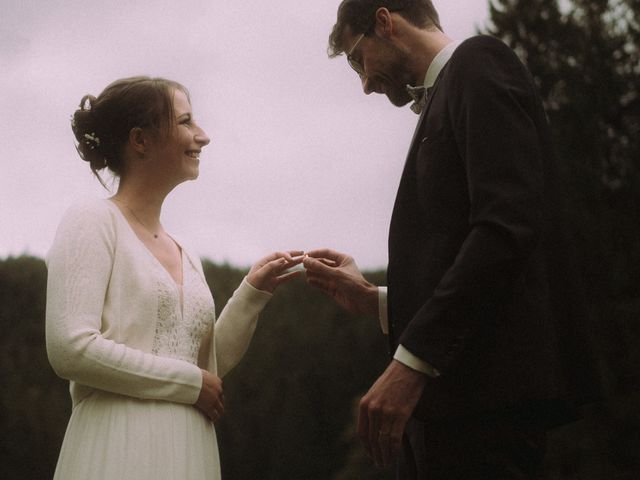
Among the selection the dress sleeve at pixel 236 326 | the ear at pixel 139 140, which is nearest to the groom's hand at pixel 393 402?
the dress sleeve at pixel 236 326

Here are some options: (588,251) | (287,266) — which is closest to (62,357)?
(287,266)

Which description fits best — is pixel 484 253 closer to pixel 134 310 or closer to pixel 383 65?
pixel 383 65

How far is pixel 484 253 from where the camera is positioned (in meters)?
1.93

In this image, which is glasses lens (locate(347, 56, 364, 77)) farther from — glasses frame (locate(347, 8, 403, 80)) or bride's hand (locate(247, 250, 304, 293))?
bride's hand (locate(247, 250, 304, 293))

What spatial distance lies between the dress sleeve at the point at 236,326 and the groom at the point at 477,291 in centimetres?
105

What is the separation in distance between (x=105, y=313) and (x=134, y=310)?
0.30ft

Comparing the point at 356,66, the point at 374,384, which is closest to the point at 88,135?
the point at 356,66

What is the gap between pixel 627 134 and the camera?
17.8 feet

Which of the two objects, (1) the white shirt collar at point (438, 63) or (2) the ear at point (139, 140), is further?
(2) the ear at point (139, 140)

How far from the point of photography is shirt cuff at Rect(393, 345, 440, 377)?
1953mm

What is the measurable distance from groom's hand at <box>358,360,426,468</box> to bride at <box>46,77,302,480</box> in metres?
0.86

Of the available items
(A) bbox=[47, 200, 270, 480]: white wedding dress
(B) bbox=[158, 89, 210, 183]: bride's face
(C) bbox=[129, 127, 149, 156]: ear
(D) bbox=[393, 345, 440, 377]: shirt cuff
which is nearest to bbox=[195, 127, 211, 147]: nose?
(B) bbox=[158, 89, 210, 183]: bride's face

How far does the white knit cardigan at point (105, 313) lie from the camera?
2477 millimetres

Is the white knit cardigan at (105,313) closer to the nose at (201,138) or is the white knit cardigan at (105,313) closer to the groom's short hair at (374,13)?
the nose at (201,138)
